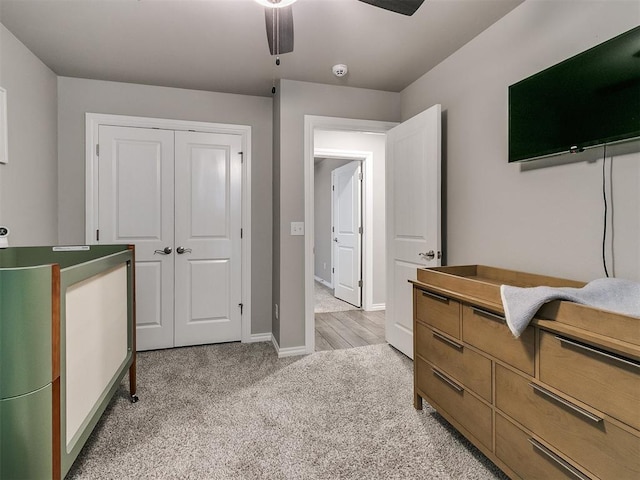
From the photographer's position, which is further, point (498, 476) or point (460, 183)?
point (460, 183)

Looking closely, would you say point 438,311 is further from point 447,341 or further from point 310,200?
point 310,200

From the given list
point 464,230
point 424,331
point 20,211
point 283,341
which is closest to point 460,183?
point 464,230

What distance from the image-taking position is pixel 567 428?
1.13m

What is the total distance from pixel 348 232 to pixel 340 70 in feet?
8.58

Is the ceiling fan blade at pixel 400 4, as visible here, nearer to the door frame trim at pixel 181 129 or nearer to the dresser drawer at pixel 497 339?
the dresser drawer at pixel 497 339

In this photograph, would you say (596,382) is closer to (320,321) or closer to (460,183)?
(460,183)

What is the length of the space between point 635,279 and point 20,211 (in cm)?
350

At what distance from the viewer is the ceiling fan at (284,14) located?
134 cm

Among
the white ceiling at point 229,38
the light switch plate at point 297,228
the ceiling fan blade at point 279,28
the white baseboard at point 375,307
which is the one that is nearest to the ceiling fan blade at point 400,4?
the ceiling fan blade at point 279,28

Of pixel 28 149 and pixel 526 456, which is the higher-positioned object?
pixel 28 149

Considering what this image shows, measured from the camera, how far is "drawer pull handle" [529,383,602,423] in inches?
41.1

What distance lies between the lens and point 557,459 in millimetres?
1153

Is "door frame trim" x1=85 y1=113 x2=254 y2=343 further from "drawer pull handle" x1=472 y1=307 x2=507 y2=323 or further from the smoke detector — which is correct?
"drawer pull handle" x1=472 y1=307 x2=507 y2=323

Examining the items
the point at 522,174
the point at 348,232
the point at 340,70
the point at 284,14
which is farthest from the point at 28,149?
the point at 348,232
